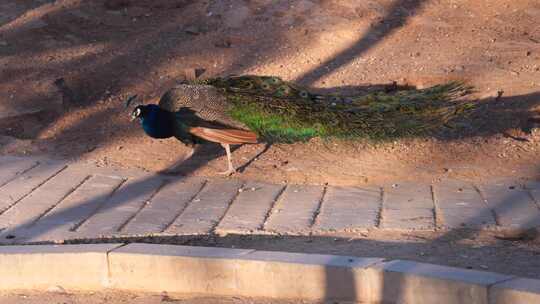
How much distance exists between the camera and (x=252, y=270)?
519 centimetres

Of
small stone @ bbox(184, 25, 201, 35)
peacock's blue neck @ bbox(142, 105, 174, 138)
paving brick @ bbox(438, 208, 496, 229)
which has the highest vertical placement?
small stone @ bbox(184, 25, 201, 35)

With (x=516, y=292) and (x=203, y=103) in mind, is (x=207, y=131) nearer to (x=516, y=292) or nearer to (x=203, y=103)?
(x=203, y=103)

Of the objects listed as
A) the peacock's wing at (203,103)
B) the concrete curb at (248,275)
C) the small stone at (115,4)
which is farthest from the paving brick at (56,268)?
the small stone at (115,4)

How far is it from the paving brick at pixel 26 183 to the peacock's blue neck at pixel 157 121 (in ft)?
2.71

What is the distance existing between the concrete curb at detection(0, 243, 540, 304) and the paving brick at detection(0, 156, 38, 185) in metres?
1.90

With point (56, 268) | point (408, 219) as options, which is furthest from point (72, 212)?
point (408, 219)

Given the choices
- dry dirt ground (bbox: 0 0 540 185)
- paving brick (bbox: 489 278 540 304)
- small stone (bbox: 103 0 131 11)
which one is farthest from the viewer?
small stone (bbox: 103 0 131 11)

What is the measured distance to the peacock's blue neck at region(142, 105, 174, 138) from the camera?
749 cm

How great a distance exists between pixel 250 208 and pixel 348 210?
698 mm

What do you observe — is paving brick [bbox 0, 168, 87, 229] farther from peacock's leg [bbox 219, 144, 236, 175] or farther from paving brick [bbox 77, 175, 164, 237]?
peacock's leg [bbox 219, 144, 236, 175]

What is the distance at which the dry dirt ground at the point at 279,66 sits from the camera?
771 cm

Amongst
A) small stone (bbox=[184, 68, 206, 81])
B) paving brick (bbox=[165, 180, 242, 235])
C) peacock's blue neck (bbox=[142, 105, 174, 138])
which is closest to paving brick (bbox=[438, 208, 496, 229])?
paving brick (bbox=[165, 180, 242, 235])

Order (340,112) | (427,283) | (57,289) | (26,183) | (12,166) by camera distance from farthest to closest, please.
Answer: (12,166) → (340,112) → (26,183) → (57,289) → (427,283)

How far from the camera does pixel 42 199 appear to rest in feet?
22.8
